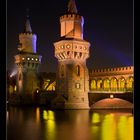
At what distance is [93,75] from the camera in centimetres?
3644

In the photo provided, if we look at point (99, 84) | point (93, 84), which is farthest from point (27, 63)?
point (99, 84)

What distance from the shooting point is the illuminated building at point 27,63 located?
3916 cm

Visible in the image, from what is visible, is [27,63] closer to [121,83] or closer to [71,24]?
[71,24]

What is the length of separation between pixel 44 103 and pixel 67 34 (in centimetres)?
1007

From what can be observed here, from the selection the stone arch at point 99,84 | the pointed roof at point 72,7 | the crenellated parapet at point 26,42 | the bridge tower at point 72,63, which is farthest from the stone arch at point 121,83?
the crenellated parapet at point 26,42

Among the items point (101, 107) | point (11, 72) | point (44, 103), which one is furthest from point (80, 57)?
point (11, 72)

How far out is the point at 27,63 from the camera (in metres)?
39.6

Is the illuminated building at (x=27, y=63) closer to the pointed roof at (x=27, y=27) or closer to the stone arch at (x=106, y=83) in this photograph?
the pointed roof at (x=27, y=27)

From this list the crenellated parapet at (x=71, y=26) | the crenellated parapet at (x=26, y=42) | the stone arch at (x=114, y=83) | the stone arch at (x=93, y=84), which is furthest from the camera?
the crenellated parapet at (x=26, y=42)

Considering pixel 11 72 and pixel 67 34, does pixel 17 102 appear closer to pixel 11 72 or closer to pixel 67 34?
pixel 11 72

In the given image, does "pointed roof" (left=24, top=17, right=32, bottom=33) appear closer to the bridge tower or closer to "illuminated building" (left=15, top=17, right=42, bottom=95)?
"illuminated building" (left=15, top=17, right=42, bottom=95)

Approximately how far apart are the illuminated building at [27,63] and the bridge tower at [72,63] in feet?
31.6

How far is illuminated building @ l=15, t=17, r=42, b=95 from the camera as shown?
1542 inches

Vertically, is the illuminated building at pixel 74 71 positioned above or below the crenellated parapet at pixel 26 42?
below
